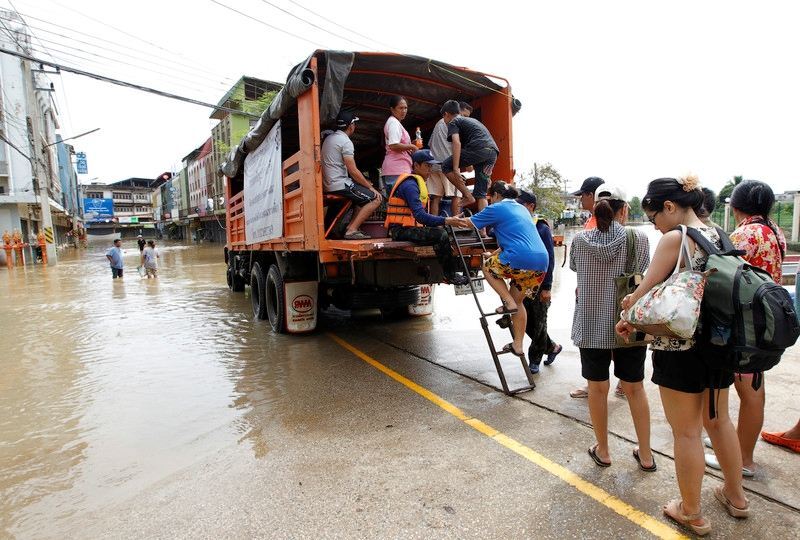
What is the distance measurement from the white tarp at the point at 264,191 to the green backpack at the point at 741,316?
15.6ft

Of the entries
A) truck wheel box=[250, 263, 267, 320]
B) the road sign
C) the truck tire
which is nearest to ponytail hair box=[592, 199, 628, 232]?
truck wheel box=[250, 263, 267, 320]

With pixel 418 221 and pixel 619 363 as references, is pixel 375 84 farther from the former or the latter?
pixel 619 363

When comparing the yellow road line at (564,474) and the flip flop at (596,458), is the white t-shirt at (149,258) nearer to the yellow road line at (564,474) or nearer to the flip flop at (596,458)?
the yellow road line at (564,474)

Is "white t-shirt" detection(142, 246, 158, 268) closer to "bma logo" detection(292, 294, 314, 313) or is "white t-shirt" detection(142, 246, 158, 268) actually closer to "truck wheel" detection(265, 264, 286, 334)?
"truck wheel" detection(265, 264, 286, 334)

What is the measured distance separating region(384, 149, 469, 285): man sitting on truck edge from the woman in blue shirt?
9.6 inches

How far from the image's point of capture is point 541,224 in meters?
4.63

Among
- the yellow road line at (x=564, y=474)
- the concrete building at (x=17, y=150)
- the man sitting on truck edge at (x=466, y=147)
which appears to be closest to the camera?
the yellow road line at (x=564, y=474)

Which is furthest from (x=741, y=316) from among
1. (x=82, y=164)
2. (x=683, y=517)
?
(x=82, y=164)

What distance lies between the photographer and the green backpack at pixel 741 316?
1818 mm

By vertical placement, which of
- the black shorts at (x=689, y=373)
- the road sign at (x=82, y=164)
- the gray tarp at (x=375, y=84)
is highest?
the road sign at (x=82, y=164)

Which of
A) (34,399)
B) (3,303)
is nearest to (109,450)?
(34,399)

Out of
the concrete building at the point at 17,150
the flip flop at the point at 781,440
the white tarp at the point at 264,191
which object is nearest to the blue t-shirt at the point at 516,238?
the flip flop at the point at 781,440

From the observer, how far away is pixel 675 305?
74.3 inches

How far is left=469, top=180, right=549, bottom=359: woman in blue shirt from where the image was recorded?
393cm
